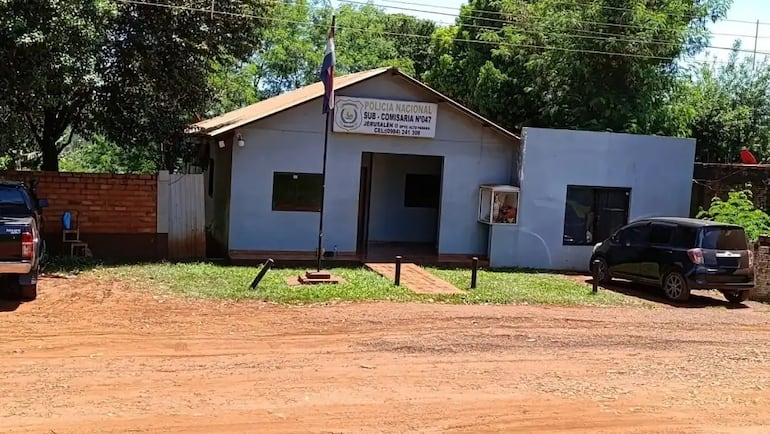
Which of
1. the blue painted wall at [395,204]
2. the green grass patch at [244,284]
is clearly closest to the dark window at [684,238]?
the green grass patch at [244,284]

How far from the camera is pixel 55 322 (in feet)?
33.6

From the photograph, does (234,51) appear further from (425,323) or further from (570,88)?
(570,88)

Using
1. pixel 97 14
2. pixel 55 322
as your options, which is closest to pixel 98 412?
pixel 55 322

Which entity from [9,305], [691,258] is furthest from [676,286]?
[9,305]

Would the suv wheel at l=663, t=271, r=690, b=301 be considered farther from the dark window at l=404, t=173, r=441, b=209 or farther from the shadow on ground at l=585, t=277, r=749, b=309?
the dark window at l=404, t=173, r=441, b=209

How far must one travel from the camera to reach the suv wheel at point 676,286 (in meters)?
14.7

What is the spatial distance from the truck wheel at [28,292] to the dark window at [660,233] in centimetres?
1185

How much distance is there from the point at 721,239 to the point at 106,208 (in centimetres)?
1285

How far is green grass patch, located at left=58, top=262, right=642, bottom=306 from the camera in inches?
506

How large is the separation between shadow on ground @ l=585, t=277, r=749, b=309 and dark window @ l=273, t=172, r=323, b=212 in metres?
6.63

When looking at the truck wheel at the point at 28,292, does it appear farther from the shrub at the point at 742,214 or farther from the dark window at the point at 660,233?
the shrub at the point at 742,214

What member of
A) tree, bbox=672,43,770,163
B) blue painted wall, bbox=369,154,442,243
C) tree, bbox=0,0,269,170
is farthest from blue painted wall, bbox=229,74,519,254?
tree, bbox=672,43,770,163

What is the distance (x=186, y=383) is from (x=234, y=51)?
12666 mm

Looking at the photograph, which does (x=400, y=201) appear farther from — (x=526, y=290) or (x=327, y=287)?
(x=327, y=287)
